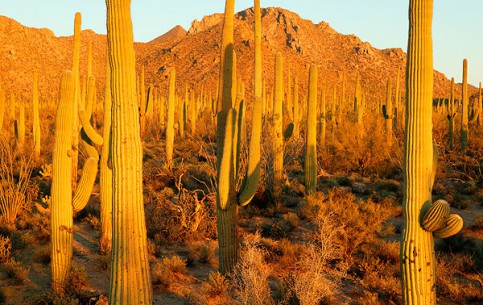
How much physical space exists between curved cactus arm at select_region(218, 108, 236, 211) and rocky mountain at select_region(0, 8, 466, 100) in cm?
4110

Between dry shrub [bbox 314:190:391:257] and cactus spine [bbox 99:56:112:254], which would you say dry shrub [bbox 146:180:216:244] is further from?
dry shrub [bbox 314:190:391:257]

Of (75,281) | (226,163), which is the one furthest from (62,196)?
(226,163)

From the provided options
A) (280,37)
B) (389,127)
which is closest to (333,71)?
(280,37)

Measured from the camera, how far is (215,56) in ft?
203

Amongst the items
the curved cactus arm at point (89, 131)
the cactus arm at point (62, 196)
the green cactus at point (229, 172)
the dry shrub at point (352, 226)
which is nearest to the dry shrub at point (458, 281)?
the dry shrub at point (352, 226)

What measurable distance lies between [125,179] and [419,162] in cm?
314

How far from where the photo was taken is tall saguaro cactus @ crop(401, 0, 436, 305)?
4.73 metres

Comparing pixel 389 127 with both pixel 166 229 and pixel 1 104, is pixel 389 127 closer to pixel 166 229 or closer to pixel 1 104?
pixel 166 229

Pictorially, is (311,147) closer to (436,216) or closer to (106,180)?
(106,180)

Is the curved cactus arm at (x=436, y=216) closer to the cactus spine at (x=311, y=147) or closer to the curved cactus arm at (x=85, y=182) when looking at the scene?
the curved cactus arm at (x=85, y=182)

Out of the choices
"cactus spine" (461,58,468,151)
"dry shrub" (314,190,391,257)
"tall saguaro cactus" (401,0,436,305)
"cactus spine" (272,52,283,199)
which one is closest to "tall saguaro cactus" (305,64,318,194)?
"cactus spine" (272,52,283,199)

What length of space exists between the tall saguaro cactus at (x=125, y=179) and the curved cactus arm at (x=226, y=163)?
197cm

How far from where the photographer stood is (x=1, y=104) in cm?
1554

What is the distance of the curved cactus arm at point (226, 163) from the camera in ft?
21.1
